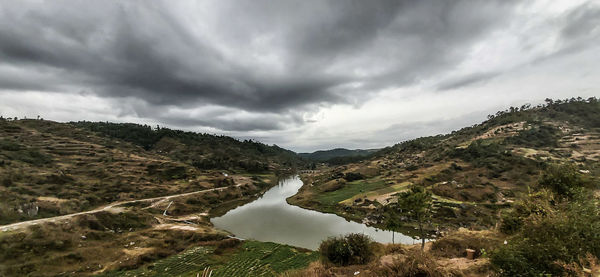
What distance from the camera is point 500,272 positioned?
915 centimetres

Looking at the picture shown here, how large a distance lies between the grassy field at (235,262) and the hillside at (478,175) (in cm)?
3455

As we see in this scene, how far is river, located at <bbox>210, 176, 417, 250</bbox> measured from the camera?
55.5 m

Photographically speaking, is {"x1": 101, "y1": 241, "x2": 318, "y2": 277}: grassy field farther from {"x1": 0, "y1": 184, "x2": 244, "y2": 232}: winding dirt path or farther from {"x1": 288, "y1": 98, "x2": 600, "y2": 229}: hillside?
{"x1": 288, "y1": 98, "x2": 600, "y2": 229}: hillside

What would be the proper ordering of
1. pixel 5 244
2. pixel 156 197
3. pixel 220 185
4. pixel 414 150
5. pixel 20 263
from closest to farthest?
pixel 20 263
pixel 5 244
pixel 156 197
pixel 220 185
pixel 414 150

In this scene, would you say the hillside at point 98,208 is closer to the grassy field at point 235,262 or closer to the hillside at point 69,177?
the hillside at point 69,177

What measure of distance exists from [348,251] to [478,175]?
10266cm

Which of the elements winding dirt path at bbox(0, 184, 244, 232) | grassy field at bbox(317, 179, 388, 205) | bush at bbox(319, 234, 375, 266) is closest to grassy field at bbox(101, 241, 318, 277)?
bush at bbox(319, 234, 375, 266)

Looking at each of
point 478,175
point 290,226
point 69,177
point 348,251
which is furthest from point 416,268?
point 69,177

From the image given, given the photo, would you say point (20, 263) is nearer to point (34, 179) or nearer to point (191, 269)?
point (191, 269)

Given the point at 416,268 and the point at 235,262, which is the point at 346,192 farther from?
the point at 416,268

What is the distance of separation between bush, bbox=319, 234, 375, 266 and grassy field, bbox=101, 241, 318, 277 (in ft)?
55.6

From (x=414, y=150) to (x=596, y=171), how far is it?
344 feet

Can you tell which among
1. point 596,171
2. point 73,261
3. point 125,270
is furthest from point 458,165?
point 73,261

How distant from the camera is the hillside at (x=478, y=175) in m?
68.7
